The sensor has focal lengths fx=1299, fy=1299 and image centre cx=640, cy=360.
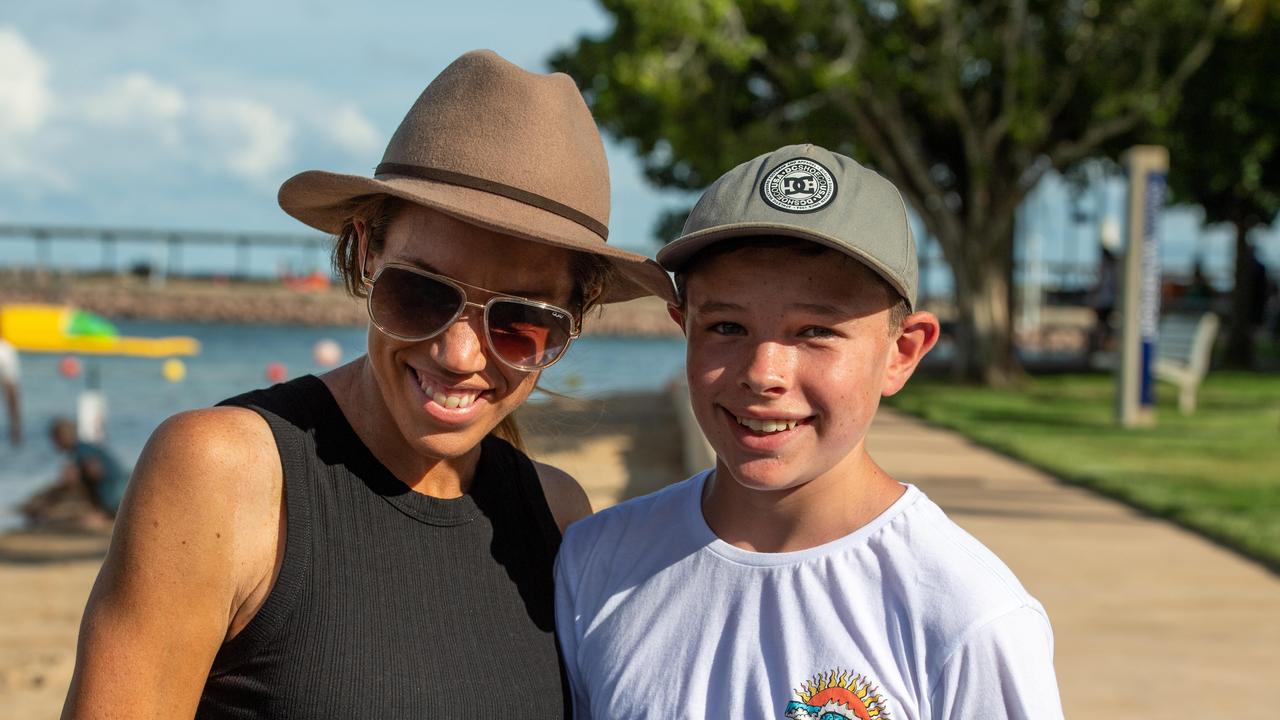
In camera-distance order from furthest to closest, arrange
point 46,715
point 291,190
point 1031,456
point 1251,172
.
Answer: point 1251,172, point 1031,456, point 46,715, point 291,190

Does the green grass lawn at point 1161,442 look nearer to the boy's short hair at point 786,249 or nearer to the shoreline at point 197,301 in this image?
the boy's short hair at point 786,249

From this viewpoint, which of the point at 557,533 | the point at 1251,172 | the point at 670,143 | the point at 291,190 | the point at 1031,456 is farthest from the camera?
the point at 1251,172

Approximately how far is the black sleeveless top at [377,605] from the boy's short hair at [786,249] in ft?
1.91

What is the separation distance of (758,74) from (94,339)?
41.1 feet

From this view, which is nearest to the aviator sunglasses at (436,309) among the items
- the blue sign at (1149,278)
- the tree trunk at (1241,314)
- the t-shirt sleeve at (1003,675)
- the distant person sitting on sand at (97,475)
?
the t-shirt sleeve at (1003,675)

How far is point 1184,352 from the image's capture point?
16734mm

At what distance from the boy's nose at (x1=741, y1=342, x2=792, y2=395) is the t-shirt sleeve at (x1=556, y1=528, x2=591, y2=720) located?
0.52 meters

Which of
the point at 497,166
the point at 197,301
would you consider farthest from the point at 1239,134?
the point at 197,301

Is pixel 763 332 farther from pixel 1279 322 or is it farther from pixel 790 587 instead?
pixel 1279 322

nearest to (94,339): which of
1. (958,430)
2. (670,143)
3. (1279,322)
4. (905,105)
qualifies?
(670,143)

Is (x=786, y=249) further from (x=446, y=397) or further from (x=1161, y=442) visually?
(x=1161, y=442)

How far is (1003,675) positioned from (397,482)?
102 cm

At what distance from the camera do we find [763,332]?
80.1 inches

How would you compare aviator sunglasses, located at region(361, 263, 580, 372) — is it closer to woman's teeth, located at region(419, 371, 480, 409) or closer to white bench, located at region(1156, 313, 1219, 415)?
woman's teeth, located at region(419, 371, 480, 409)
